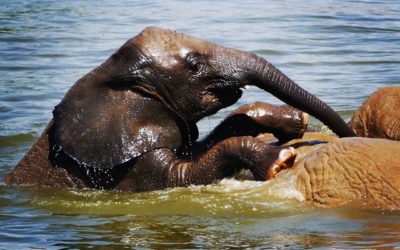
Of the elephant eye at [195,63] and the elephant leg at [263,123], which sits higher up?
the elephant eye at [195,63]

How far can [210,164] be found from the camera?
9352 millimetres

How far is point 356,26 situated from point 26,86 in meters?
7.72

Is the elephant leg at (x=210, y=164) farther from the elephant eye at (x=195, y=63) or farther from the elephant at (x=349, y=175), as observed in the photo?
the elephant eye at (x=195, y=63)

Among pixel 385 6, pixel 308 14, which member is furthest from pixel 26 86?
pixel 385 6

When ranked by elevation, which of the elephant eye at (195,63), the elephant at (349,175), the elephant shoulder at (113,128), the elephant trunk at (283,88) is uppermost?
the elephant eye at (195,63)

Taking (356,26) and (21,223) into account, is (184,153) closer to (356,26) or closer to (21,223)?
(21,223)

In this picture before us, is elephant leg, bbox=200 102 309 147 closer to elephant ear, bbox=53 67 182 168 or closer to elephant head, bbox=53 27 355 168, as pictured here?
elephant head, bbox=53 27 355 168

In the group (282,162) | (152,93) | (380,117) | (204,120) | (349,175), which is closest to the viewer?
(349,175)

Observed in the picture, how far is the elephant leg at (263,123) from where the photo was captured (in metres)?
9.63

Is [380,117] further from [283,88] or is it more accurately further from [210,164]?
[210,164]

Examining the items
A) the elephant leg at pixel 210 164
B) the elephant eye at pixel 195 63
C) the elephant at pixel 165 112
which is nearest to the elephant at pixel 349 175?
the elephant leg at pixel 210 164

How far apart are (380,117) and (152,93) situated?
216 centimetres

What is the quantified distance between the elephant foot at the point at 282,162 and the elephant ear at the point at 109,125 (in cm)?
111

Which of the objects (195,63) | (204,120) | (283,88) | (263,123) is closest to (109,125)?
(195,63)
